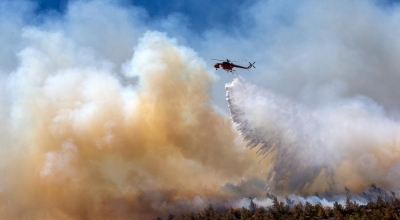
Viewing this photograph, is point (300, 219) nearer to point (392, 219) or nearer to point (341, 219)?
point (341, 219)

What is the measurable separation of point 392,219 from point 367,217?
12.7m

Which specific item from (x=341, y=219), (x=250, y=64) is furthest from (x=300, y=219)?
(x=250, y=64)

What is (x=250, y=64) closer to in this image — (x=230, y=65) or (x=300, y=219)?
(x=230, y=65)

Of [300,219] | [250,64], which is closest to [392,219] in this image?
[300,219]

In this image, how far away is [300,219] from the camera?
7781 inches

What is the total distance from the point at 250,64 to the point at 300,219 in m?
86.1

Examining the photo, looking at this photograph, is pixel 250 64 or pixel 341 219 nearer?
pixel 250 64

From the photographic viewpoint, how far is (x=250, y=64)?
175250 mm

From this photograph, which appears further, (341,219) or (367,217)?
(341,219)

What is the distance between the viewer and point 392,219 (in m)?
182

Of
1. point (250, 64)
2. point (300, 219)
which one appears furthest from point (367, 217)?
point (250, 64)

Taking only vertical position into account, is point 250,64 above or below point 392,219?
above

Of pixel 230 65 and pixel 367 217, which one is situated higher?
pixel 230 65

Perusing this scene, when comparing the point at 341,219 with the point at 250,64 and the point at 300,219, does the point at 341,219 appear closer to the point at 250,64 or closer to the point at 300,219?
the point at 300,219
